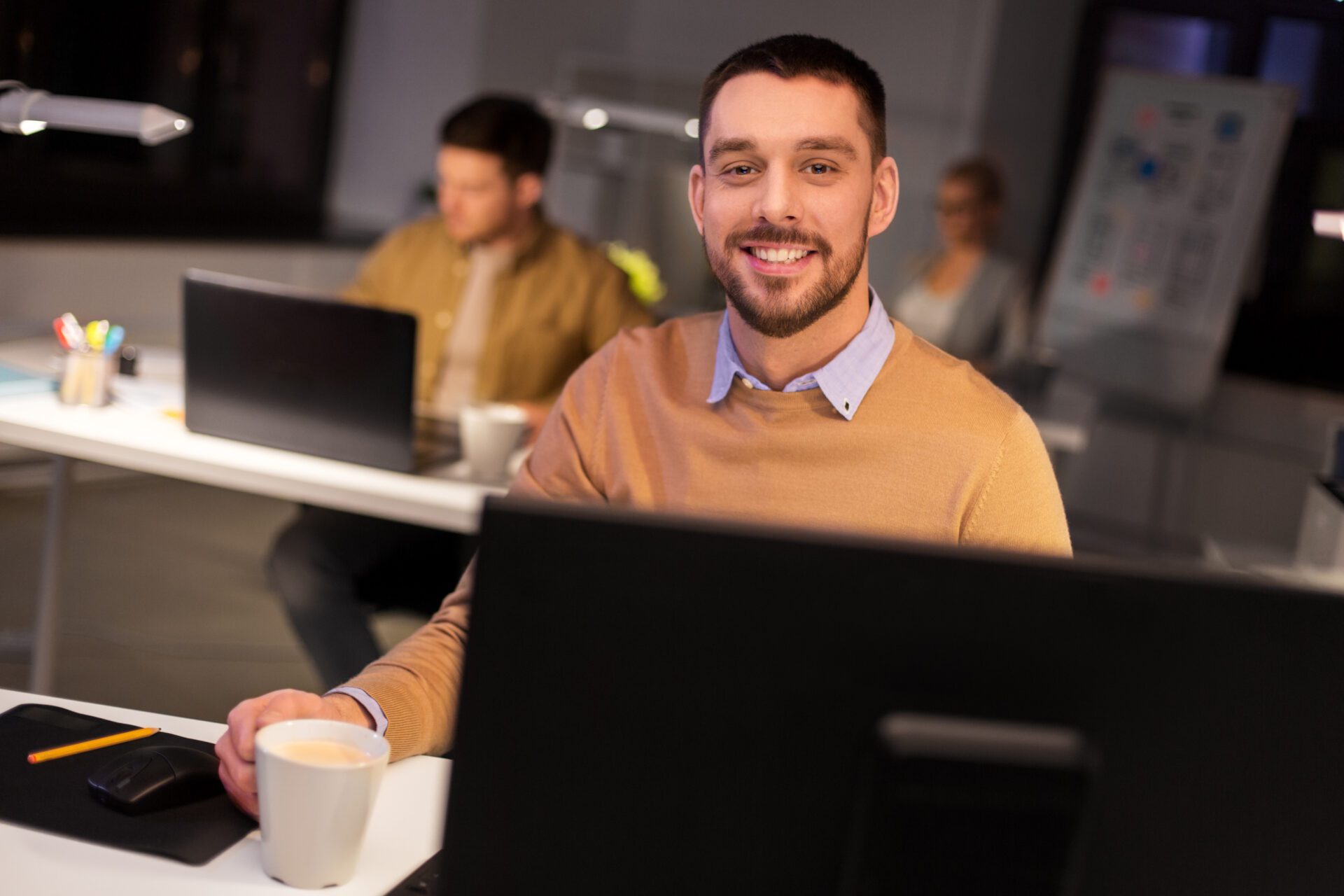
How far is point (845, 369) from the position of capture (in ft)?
4.31

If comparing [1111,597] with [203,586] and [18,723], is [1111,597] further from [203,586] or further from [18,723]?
[203,586]

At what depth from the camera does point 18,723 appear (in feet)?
3.78

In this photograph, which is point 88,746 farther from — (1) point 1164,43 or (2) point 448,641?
(1) point 1164,43

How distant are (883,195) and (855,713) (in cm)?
86

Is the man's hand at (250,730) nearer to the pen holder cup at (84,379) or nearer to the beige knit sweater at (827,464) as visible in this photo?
the beige knit sweater at (827,464)

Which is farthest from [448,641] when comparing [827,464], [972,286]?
[972,286]

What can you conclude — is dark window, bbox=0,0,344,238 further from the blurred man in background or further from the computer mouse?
the computer mouse

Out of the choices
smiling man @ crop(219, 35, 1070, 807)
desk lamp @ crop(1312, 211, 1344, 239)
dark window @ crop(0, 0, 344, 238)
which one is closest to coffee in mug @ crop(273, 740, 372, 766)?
smiling man @ crop(219, 35, 1070, 807)

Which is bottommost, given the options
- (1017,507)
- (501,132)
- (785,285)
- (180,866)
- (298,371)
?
(180,866)

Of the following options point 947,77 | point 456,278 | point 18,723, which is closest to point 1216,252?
point 947,77

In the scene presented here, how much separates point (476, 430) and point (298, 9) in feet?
11.8

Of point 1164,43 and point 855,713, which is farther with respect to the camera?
point 1164,43

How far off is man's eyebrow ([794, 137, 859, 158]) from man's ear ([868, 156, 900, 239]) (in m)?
0.08

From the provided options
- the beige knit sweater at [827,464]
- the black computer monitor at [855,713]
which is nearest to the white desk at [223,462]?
the beige knit sweater at [827,464]
